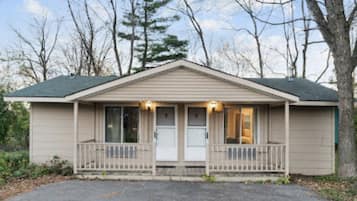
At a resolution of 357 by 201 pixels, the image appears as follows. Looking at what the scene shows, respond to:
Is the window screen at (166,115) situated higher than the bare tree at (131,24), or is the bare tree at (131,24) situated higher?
the bare tree at (131,24)

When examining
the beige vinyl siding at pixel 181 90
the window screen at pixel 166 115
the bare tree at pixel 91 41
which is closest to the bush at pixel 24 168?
the beige vinyl siding at pixel 181 90

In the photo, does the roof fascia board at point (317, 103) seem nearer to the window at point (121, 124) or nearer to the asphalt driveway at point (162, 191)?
the asphalt driveway at point (162, 191)

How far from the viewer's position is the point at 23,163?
10.2m

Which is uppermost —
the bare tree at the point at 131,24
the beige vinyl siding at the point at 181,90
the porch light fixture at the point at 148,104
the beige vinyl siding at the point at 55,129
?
the bare tree at the point at 131,24

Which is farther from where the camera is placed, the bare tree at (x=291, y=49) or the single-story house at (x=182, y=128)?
the bare tree at (x=291, y=49)

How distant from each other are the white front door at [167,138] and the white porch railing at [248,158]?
1.34 meters

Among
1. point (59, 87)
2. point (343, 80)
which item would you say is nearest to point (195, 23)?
point (59, 87)

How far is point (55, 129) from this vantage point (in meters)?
10.5

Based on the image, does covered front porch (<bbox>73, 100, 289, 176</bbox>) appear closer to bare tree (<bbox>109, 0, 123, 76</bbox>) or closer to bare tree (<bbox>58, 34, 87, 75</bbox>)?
bare tree (<bbox>109, 0, 123, 76</bbox>)

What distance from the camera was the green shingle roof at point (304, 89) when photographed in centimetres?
987

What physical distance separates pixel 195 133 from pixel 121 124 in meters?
2.42

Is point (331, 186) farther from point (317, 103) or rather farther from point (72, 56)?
point (72, 56)

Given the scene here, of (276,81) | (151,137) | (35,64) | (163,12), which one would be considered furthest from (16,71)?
(276,81)

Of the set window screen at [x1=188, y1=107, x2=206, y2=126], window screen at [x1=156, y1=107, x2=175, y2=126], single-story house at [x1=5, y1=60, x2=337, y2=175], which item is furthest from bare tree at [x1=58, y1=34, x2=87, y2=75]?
window screen at [x1=188, y1=107, x2=206, y2=126]
